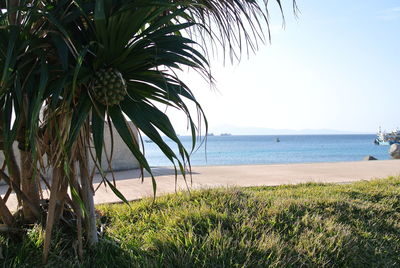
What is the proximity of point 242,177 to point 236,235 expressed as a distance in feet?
17.3

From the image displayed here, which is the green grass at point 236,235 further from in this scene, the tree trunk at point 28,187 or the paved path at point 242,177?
the paved path at point 242,177

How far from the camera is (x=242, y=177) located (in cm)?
903

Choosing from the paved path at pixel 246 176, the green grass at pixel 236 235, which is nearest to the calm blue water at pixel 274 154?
the paved path at pixel 246 176

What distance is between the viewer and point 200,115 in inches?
119

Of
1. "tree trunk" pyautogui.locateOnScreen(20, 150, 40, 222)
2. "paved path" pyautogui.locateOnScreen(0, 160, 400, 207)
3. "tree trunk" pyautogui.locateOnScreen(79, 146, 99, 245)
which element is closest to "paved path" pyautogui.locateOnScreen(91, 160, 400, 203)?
"paved path" pyautogui.locateOnScreen(0, 160, 400, 207)

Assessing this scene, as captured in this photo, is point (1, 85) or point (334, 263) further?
point (334, 263)

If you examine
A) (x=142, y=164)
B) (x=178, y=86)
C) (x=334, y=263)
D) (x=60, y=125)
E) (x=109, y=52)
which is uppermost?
(x=109, y=52)

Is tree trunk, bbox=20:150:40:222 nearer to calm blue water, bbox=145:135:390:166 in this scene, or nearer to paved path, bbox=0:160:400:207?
paved path, bbox=0:160:400:207

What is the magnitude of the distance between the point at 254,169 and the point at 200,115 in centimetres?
784

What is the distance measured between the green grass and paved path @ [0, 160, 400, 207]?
1.96 metres

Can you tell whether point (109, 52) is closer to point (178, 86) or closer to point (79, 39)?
point (79, 39)

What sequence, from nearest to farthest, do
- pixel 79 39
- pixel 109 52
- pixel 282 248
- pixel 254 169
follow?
1. pixel 109 52
2. pixel 79 39
3. pixel 282 248
4. pixel 254 169

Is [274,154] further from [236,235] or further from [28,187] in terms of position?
[28,187]

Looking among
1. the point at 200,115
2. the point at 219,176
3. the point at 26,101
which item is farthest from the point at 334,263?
the point at 219,176
